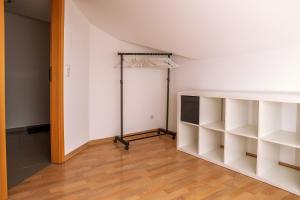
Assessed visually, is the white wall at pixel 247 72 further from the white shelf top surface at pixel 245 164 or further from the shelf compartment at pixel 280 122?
the white shelf top surface at pixel 245 164

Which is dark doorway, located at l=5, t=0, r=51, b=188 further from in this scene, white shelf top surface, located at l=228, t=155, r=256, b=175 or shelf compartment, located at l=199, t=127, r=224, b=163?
white shelf top surface, located at l=228, t=155, r=256, b=175

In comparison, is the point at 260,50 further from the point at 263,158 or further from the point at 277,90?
the point at 263,158

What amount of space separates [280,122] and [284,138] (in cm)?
34

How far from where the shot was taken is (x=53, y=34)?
2.31 meters

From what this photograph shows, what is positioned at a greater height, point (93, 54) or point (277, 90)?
point (93, 54)

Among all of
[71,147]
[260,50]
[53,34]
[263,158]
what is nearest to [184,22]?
[260,50]

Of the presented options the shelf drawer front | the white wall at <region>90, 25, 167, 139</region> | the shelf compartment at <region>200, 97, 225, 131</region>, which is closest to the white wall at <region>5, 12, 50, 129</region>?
the white wall at <region>90, 25, 167, 139</region>

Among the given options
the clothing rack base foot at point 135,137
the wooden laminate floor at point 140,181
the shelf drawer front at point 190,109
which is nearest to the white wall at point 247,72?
the shelf drawer front at point 190,109

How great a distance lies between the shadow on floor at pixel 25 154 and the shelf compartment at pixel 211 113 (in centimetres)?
193

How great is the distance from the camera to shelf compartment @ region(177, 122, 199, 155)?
2.90 m

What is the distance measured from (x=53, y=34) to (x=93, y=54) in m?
0.77

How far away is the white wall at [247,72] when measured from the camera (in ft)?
7.06

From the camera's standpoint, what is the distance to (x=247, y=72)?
2.51m

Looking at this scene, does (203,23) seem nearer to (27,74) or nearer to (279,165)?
(279,165)
